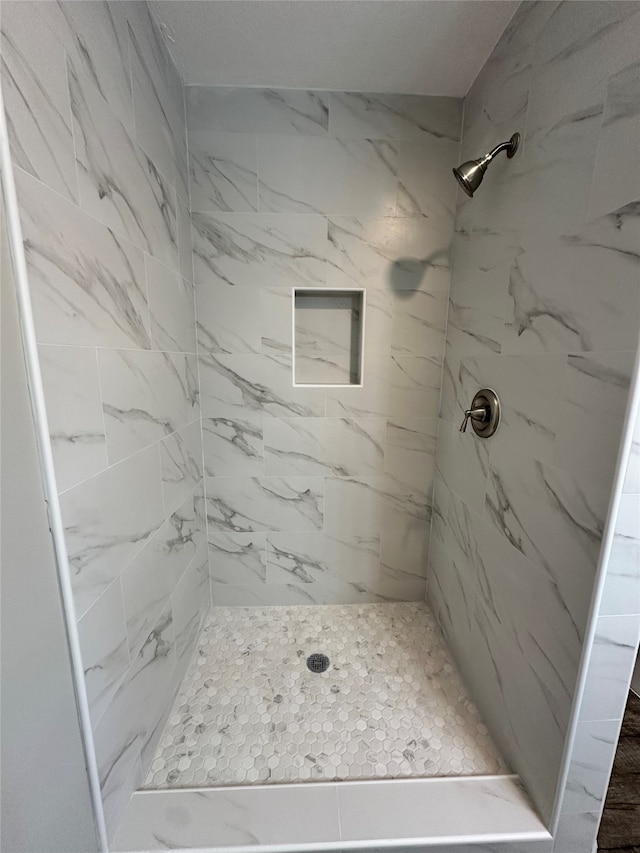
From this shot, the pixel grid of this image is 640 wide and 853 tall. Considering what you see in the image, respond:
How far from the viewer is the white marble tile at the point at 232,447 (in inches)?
57.3

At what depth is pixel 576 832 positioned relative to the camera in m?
0.85

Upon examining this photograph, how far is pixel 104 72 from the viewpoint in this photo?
0.76 meters

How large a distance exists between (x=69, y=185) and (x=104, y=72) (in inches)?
13.9

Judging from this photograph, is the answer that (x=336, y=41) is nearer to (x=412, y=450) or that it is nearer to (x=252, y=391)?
(x=252, y=391)

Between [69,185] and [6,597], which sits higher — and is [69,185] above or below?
above

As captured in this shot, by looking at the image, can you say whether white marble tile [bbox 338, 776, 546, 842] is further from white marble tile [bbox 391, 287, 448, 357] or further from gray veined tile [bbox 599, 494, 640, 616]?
white marble tile [bbox 391, 287, 448, 357]

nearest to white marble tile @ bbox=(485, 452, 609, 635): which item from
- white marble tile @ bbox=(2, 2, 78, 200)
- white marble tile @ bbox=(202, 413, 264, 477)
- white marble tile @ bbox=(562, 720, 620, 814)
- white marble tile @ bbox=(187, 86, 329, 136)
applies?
white marble tile @ bbox=(562, 720, 620, 814)

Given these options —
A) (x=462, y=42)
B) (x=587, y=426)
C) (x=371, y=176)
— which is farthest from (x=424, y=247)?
(x=587, y=426)

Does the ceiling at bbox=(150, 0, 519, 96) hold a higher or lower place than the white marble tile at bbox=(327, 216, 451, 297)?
higher

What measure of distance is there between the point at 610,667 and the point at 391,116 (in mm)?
1857

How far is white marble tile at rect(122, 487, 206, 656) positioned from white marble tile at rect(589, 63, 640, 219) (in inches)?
54.3

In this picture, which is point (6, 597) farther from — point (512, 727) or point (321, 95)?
point (321, 95)

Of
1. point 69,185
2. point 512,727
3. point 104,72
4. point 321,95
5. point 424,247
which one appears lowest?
point 512,727

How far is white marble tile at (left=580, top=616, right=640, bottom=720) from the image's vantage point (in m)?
0.72
